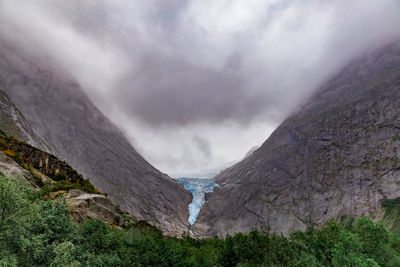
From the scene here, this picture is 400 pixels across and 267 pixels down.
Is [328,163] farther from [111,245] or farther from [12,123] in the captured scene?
[111,245]

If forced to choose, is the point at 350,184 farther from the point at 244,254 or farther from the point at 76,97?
the point at 76,97

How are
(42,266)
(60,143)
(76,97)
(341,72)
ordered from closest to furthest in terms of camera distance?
(42,266), (60,143), (76,97), (341,72)

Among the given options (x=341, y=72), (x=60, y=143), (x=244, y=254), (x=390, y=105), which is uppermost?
(x=341, y=72)

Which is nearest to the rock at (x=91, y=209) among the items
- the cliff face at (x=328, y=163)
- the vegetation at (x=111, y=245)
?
the vegetation at (x=111, y=245)

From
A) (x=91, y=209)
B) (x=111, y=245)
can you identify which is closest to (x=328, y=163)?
(x=91, y=209)

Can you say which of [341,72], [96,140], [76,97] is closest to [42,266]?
[96,140]
